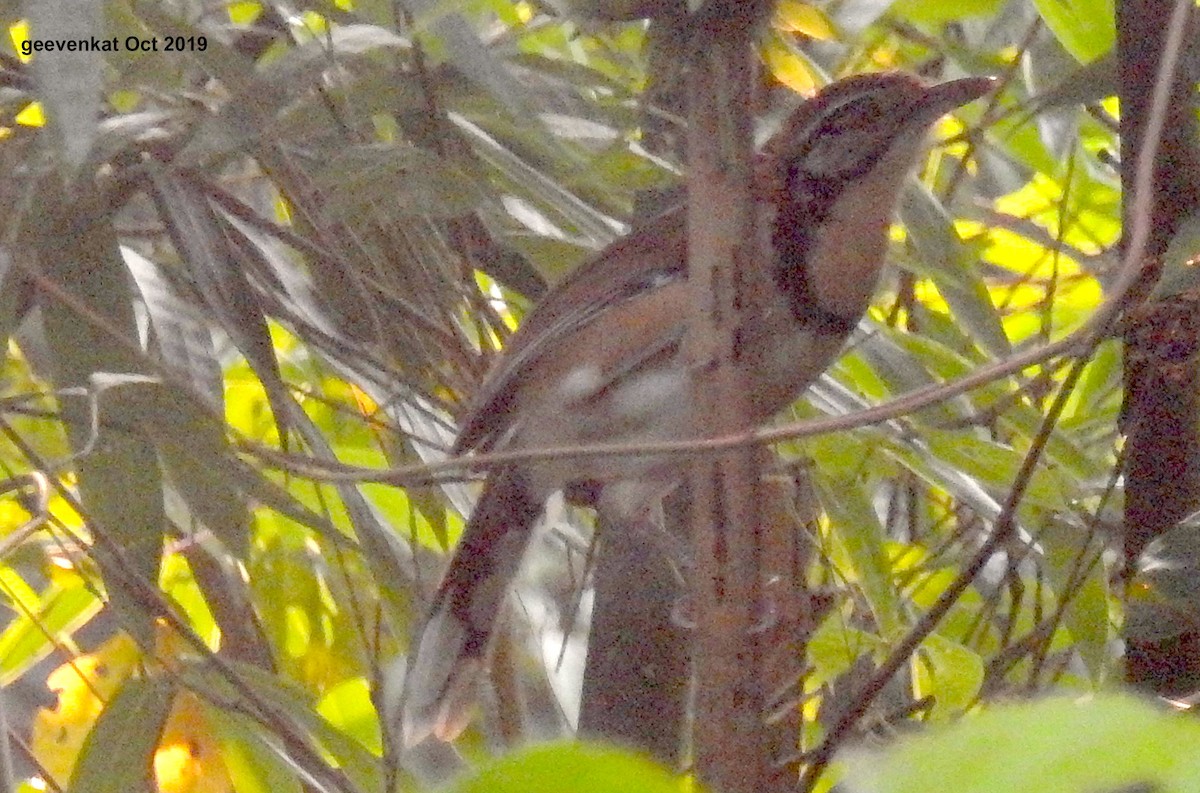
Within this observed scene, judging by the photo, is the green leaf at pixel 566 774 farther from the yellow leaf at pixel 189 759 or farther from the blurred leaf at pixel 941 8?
the yellow leaf at pixel 189 759

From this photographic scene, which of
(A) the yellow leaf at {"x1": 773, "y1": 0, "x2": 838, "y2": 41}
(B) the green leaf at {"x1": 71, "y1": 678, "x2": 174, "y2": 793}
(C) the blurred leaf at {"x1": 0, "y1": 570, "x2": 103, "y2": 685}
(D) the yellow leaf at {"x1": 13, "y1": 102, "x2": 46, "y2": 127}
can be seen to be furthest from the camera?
(C) the blurred leaf at {"x1": 0, "y1": 570, "x2": 103, "y2": 685}

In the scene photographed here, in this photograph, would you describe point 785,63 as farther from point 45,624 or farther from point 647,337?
point 45,624

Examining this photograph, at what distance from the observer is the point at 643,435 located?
1.99 m

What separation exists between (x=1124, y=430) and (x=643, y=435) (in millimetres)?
676

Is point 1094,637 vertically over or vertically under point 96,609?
under

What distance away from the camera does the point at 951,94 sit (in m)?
1.77

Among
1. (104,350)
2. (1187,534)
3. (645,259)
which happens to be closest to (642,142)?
(645,259)

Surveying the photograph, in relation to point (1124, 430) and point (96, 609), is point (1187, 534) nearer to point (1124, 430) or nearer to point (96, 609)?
point (1124, 430)

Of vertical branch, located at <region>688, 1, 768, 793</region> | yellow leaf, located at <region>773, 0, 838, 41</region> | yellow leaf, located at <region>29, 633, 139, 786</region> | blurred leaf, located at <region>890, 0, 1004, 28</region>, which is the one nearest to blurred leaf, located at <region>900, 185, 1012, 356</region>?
blurred leaf, located at <region>890, 0, 1004, 28</region>

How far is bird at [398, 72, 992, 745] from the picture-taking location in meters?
1.80

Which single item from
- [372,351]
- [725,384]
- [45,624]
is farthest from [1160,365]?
[45,624]

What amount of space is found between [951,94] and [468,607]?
0.90m

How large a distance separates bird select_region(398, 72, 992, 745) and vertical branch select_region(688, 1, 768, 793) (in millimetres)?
551

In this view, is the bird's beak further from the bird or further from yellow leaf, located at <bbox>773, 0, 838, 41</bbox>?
yellow leaf, located at <bbox>773, 0, 838, 41</bbox>
